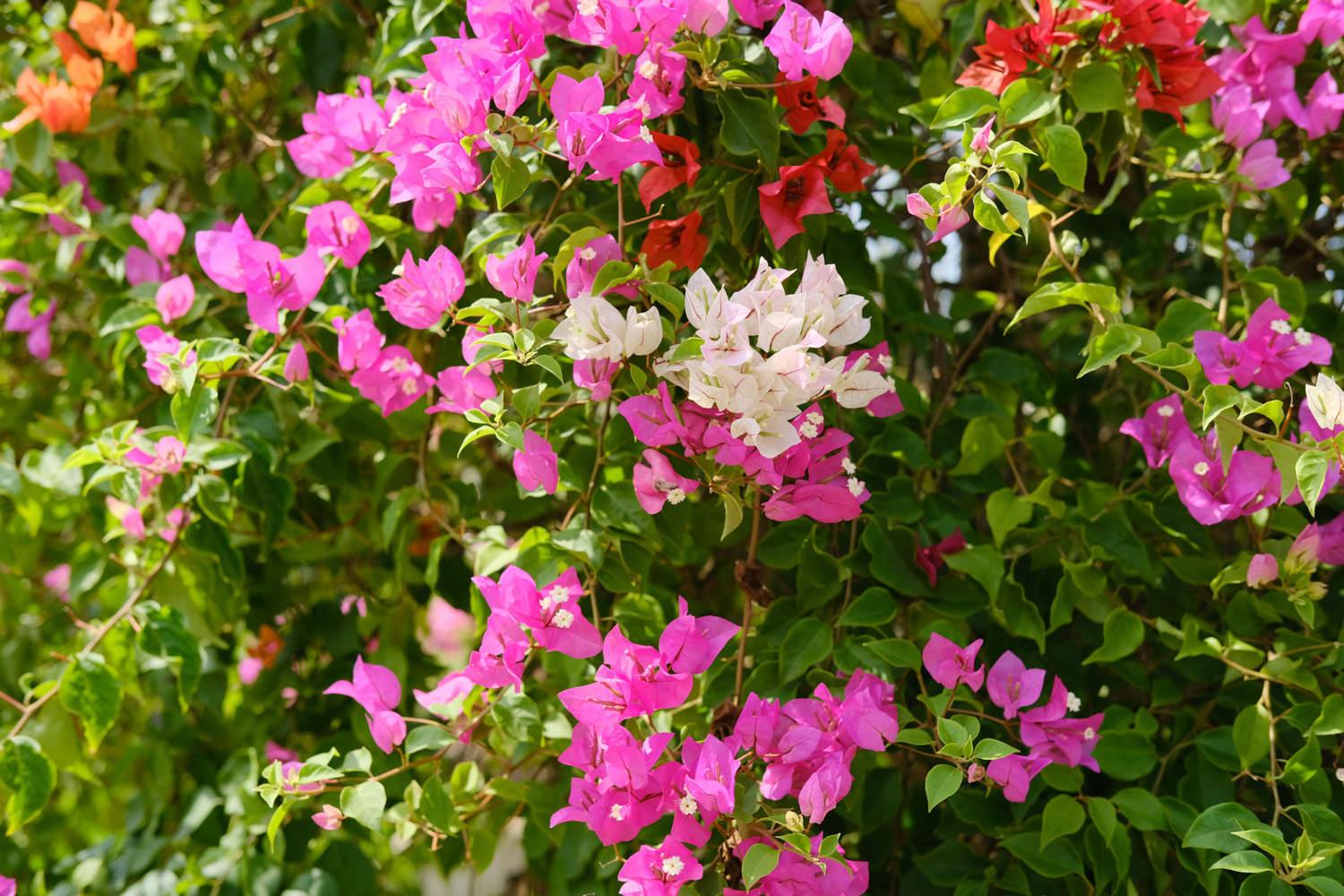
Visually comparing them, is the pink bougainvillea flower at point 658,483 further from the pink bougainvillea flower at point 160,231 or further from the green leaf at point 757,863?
the pink bougainvillea flower at point 160,231

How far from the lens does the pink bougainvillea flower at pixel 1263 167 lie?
0.98 metres

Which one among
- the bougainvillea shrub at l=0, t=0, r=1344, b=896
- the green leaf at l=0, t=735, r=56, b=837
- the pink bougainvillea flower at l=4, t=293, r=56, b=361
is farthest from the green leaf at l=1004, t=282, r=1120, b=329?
the pink bougainvillea flower at l=4, t=293, r=56, b=361

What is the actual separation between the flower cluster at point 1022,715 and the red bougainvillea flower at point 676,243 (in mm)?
317

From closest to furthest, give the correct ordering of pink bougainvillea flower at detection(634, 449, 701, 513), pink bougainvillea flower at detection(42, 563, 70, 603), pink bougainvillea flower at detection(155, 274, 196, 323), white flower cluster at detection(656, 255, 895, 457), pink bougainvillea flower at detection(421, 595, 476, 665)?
white flower cluster at detection(656, 255, 895, 457)
pink bougainvillea flower at detection(634, 449, 701, 513)
pink bougainvillea flower at detection(155, 274, 196, 323)
pink bougainvillea flower at detection(42, 563, 70, 603)
pink bougainvillea flower at detection(421, 595, 476, 665)

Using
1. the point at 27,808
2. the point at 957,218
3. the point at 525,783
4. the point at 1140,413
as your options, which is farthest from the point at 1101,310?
the point at 27,808

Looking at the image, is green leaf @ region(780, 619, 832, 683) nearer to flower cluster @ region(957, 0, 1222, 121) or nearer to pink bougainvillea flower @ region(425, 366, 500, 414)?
pink bougainvillea flower @ region(425, 366, 500, 414)

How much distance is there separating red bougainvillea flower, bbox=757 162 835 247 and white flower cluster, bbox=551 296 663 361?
0.16 metres

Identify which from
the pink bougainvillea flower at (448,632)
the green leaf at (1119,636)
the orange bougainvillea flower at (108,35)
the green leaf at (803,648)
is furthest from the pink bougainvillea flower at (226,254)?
the pink bougainvillea flower at (448,632)

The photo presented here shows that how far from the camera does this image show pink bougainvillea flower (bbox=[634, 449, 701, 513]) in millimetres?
818

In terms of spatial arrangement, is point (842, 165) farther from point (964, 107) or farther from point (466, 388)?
point (466, 388)

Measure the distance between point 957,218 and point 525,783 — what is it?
0.56 metres

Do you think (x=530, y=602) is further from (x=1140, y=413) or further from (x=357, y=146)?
(x=1140, y=413)

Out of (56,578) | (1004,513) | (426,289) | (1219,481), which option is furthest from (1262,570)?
(56,578)

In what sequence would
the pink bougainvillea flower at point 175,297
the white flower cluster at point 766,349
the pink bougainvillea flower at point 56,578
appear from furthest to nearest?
the pink bougainvillea flower at point 56,578 < the pink bougainvillea flower at point 175,297 < the white flower cluster at point 766,349
